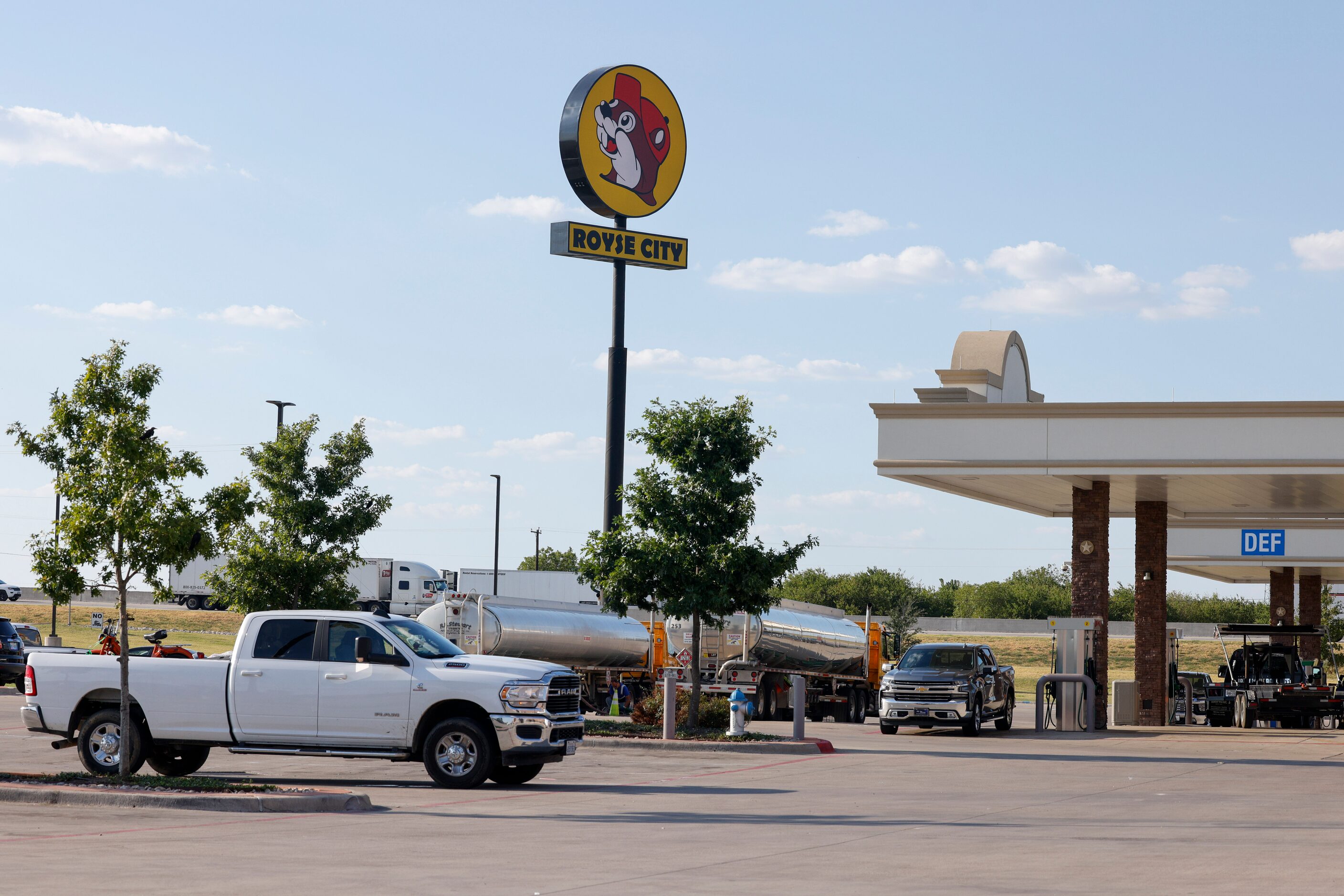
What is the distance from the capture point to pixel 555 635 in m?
35.5

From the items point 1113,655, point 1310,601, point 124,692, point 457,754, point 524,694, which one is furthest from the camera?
point 1113,655

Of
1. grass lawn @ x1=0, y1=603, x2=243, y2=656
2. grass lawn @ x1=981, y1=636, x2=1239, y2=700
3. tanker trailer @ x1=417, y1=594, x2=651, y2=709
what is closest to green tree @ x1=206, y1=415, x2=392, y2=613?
tanker trailer @ x1=417, y1=594, x2=651, y2=709

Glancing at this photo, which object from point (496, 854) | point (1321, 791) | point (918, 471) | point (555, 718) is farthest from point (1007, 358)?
point (496, 854)

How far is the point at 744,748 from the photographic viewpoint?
24.9m

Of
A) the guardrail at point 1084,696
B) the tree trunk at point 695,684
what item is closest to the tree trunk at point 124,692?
the tree trunk at point 695,684

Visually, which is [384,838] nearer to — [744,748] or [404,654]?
[404,654]

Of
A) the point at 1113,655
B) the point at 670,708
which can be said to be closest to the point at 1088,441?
the point at 670,708

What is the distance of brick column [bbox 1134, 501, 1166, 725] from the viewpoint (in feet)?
116

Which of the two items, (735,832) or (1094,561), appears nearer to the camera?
(735,832)

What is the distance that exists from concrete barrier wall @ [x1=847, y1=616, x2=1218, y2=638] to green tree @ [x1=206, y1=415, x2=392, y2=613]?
7732 cm

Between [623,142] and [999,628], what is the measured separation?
252ft

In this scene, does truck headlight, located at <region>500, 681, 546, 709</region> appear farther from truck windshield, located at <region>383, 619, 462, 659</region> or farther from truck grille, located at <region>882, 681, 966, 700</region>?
Answer: truck grille, located at <region>882, 681, 966, 700</region>

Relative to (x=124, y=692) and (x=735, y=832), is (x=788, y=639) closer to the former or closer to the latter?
(x=124, y=692)

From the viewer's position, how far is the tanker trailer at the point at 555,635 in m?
33.7
